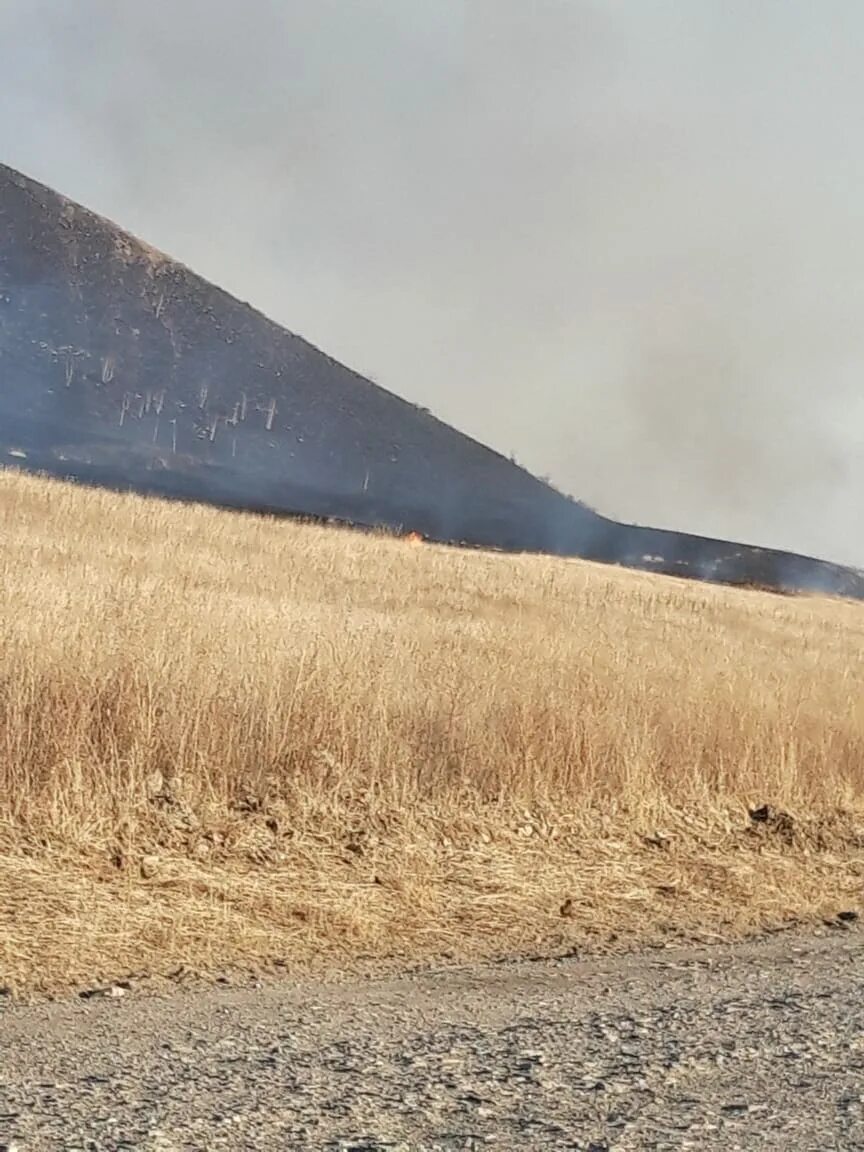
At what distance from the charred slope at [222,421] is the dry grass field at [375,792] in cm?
3965

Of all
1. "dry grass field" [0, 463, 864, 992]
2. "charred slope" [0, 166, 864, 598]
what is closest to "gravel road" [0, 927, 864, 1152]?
"dry grass field" [0, 463, 864, 992]

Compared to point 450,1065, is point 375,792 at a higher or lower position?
higher

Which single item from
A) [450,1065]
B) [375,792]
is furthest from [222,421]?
[450,1065]

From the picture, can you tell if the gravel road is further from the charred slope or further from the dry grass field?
the charred slope

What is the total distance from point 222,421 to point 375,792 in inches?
2306

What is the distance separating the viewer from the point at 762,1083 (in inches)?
161

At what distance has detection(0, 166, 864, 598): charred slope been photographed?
56031 mm

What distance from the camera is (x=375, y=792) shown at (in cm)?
755

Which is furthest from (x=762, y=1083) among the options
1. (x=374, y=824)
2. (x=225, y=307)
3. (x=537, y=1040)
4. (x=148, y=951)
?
(x=225, y=307)

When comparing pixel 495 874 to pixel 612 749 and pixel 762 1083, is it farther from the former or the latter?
pixel 762 1083

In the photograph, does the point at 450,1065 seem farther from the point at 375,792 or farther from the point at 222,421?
the point at 222,421

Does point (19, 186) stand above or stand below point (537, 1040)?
above

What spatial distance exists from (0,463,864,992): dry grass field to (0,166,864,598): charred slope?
39645 mm

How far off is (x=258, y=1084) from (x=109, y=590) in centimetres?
818
